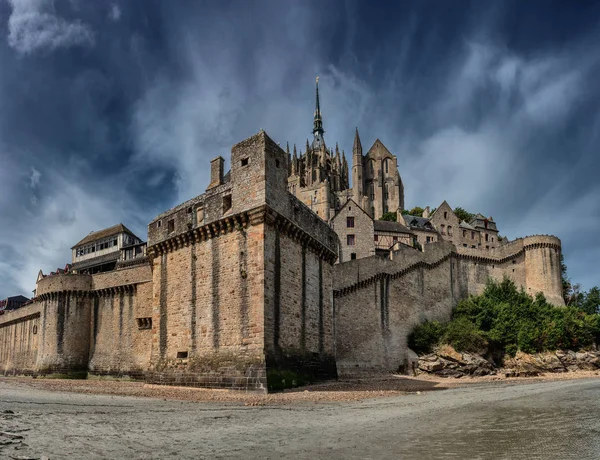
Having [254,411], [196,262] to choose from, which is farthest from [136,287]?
[254,411]

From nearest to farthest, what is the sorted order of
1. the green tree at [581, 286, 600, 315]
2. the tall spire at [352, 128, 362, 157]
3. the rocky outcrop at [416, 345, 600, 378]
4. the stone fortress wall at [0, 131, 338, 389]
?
the stone fortress wall at [0, 131, 338, 389] < the rocky outcrop at [416, 345, 600, 378] < the green tree at [581, 286, 600, 315] < the tall spire at [352, 128, 362, 157]

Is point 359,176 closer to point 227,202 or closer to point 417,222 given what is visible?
point 417,222

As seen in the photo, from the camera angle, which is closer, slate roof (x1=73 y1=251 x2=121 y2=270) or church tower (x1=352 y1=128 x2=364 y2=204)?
slate roof (x1=73 y1=251 x2=121 y2=270)

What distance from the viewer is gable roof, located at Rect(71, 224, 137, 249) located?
60.4 metres

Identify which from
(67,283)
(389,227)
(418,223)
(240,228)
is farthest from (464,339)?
(418,223)

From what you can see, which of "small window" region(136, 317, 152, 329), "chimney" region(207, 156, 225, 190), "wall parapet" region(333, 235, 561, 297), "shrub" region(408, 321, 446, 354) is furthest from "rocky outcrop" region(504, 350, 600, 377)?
"chimney" region(207, 156, 225, 190)

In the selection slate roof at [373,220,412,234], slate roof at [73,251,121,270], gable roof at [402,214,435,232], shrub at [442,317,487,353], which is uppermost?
gable roof at [402,214,435,232]

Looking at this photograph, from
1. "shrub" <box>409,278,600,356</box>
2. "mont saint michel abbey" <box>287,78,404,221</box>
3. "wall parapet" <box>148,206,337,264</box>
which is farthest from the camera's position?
"mont saint michel abbey" <box>287,78,404,221</box>

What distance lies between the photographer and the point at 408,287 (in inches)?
1574

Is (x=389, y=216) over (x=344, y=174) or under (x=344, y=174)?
under

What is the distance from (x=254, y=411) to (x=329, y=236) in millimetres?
13444

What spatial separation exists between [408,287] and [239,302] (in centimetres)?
2378

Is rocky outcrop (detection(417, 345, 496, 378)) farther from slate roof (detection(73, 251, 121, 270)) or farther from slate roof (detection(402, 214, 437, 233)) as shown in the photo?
slate roof (detection(73, 251, 121, 270))

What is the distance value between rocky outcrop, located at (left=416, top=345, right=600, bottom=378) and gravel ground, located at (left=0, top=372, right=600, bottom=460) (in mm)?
19608
